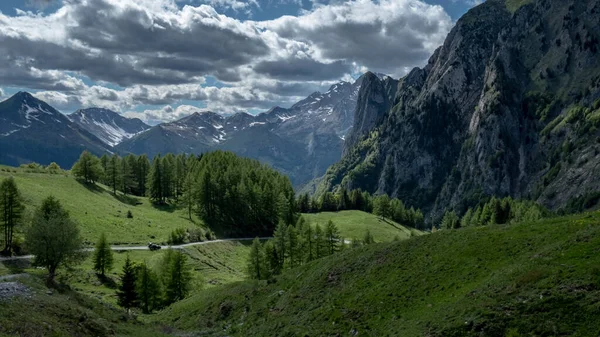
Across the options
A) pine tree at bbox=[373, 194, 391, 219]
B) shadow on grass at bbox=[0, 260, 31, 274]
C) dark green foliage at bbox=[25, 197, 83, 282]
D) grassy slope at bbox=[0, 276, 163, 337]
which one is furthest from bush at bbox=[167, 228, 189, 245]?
pine tree at bbox=[373, 194, 391, 219]

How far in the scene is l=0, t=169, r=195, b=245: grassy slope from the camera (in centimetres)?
9750

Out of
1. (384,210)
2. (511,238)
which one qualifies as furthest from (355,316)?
(384,210)

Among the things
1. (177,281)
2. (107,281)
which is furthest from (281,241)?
(107,281)

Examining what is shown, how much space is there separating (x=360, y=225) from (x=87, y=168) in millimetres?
98760

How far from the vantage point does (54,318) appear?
31.3 m

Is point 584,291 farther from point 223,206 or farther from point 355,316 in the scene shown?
point 223,206

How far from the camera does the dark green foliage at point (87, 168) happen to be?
5418 inches

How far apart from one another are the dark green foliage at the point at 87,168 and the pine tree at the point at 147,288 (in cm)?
8371

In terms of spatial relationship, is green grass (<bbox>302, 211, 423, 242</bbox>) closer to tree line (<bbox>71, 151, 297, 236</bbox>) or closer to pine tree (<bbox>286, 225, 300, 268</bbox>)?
tree line (<bbox>71, 151, 297, 236</bbox>)

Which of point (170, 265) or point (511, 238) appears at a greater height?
point (511, 238)

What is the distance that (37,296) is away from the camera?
115 feet

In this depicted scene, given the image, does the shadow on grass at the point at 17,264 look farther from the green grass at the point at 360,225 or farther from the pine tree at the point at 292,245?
the green grass at the point at 360,225

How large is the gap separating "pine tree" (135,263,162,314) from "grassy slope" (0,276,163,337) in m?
21.8

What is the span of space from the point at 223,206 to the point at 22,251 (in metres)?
67.2
